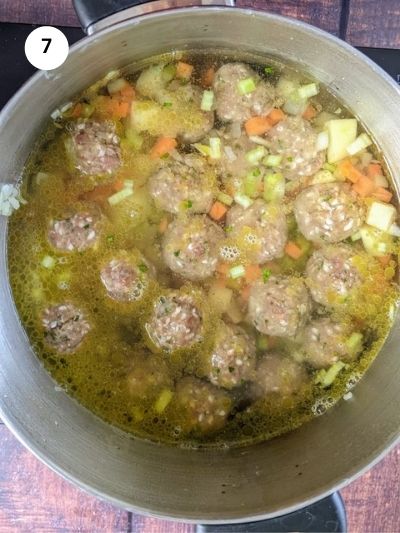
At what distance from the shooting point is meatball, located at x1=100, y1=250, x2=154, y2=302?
1722mm

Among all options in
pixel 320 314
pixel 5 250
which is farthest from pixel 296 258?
pixel 5 250

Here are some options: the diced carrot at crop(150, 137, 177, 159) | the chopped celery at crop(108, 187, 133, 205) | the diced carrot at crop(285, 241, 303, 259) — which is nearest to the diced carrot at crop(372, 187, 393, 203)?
the diced carrot at crop(285, 241, 303, 259)

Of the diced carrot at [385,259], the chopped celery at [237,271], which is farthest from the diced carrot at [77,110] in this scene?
the diced carrot at [385,259]

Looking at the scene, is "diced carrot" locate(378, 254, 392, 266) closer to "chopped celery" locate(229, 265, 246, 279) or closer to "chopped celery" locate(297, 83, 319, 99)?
"chopped celery" locate(229, 265, 246, 279)

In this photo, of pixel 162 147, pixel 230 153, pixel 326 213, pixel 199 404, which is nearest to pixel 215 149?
pixel 230 153

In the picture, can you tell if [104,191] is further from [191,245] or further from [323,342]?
[323,342]

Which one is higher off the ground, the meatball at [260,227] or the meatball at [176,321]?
the meatball at [260,227]

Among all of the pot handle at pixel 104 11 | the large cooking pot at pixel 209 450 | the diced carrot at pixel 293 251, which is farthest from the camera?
the diced carrot at pixel 293 251

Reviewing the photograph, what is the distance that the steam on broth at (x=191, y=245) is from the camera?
1742 millimetres

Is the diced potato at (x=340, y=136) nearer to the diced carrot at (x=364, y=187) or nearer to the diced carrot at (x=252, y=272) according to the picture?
the diced carrot at (x=364, y=187)

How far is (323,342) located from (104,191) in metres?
0.76

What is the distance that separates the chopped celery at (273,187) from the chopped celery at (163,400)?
0.62 metres

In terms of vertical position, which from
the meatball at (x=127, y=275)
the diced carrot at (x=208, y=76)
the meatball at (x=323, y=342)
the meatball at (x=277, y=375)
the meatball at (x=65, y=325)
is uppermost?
the diced carrot at (x=208, y=76)

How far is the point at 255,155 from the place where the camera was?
1789 millimetres
